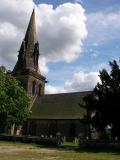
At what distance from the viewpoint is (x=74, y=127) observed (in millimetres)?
59812

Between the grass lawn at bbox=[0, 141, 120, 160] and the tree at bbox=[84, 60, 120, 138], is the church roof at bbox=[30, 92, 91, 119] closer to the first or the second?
the tree at bbox=[84, 60, 120, 138]

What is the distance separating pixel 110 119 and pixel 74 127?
22.1m

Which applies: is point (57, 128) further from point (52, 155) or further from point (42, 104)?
point (52, 155)

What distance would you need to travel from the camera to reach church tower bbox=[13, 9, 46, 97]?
6962 centimetres

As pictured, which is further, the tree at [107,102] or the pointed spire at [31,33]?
the pointed spire at [31,33]

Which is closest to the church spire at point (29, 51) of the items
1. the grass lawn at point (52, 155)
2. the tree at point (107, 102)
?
the tree at point (107, 102)

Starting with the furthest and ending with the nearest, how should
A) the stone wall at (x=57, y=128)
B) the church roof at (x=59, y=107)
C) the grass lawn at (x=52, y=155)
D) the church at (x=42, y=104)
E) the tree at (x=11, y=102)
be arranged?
the church roof at (x=59, y=107)
the church at (x=42, y=104)
the stone wall at (x=57, y=128)
the tree at (x=11, y=102)
the grass lawn at (x=52, y=155)

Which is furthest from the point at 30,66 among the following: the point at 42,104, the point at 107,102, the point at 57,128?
the point at 107,102

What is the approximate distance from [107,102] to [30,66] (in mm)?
33931

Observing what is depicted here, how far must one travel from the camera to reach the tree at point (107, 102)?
38.0m

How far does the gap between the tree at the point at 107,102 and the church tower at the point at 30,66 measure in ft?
96.4

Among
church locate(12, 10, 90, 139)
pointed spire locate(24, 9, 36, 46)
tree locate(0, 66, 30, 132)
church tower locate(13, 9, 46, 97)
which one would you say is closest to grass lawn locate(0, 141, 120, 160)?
tree locate(0, 66, 30, 132)

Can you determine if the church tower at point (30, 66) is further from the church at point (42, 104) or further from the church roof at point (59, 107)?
the church roof at point (59, 107)

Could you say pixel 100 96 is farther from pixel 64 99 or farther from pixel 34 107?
pixel 34 107
